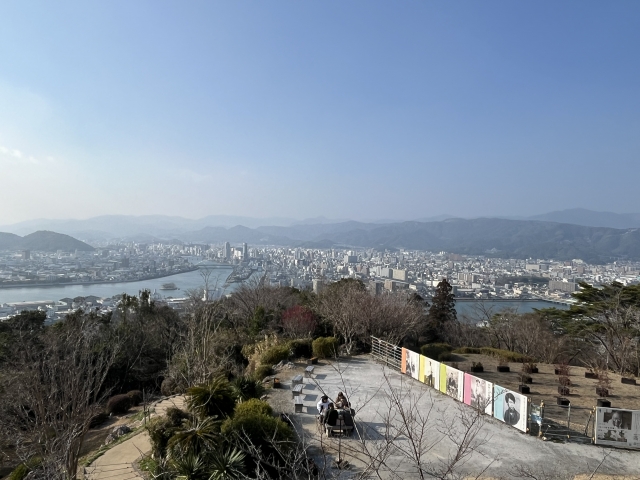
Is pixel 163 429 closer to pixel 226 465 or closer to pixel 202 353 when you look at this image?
pixel 226 465

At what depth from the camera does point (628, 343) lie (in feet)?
61.2

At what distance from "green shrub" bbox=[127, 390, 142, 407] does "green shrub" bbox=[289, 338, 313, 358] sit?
7066 mm

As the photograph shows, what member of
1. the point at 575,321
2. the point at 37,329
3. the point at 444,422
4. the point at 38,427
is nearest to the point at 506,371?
the point at 444,422

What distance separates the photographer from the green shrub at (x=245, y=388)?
11117 mm

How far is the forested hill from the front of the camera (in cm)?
8021

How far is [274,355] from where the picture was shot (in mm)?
17016

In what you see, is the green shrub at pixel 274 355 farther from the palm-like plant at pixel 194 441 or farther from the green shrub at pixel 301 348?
the palm-like plant at pixel 194 441

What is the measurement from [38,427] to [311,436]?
18.0 ft

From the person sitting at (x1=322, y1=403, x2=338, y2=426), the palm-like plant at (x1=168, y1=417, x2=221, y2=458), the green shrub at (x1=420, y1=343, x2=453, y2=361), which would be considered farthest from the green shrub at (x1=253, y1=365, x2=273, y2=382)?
the green shrub at (x1=420, y1=343, x2=453, y2=361)

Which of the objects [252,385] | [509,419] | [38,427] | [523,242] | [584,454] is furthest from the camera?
[523,242]

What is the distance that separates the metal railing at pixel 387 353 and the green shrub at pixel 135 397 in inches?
410

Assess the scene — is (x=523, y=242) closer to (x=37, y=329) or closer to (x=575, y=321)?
(x=575, y=321)

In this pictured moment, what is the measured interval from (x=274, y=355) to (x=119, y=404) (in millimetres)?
6865

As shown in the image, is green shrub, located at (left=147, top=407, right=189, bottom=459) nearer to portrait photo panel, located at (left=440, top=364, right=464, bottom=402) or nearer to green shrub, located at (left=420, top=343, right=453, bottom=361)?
portrait photo panel, located at (left=440, top=364, right=464, bottom=402)
